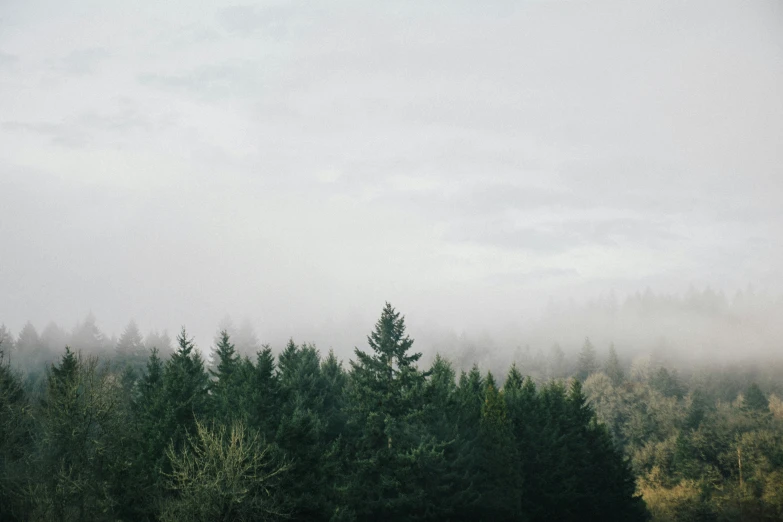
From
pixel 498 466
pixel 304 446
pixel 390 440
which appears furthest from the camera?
pixel 498 466

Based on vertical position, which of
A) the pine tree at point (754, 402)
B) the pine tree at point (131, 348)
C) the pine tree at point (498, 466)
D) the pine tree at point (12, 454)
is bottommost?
the pine tree at point (754, 402)

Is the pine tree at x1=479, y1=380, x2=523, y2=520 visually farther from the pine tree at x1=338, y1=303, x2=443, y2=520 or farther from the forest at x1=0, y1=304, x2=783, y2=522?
the pine tree at x1=338, y1=303, x2=443, y2=520

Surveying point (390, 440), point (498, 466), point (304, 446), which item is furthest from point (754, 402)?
point (304, 446)

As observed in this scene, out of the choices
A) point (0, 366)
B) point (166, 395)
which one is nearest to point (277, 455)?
point (166, 395)

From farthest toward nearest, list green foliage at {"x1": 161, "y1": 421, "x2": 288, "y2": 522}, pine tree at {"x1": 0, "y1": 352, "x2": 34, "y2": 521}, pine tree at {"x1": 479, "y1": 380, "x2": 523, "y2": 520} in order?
1. pine tree at {"x1": 479, "y1": 380, "x2": 523, "y2": 520}
2. pine tree at {"x1": 0, "y1": 352, "x2": 34, "y2": 521}
3. green foliage at {"x1": 161, "y1": 421, "x2": 288, "y2": 522}

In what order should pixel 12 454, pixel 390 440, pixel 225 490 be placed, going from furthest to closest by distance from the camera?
1. pixel 12 454
2. pixel 390 440
3. pixel 225 490

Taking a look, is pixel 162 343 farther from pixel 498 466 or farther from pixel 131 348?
pixel 498 466

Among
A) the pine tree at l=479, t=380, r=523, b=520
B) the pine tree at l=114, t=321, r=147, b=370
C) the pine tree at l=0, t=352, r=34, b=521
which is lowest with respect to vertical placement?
the pine tree at l=479, t=380, r=523, b=520

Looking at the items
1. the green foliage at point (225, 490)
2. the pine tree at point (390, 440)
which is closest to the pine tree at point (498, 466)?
the pine tree at point (390, 440)

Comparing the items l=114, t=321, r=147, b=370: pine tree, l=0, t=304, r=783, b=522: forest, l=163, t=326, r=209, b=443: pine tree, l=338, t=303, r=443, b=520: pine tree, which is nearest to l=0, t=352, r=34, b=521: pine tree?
l=0, t=304, r=783, b=522: forest

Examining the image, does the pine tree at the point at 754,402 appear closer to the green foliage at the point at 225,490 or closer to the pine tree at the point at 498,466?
the pine tree at the point at 498,466

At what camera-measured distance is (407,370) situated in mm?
42469

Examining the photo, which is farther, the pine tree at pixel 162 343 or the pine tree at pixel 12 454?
the pine tree at pixel 162 343

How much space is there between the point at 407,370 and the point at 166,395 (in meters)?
16.7
